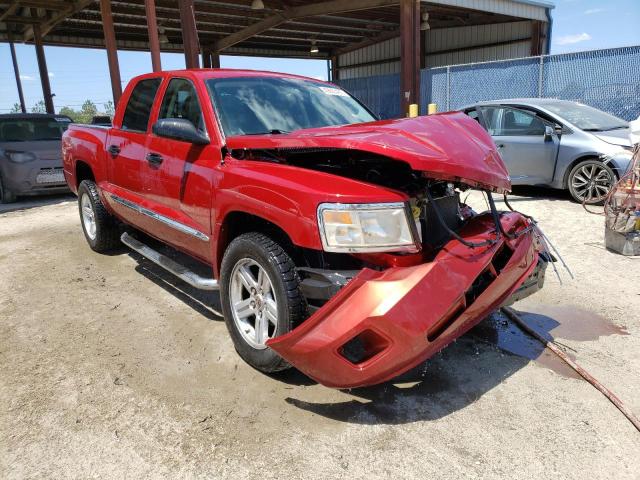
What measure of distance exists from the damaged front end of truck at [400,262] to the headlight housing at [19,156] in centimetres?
791

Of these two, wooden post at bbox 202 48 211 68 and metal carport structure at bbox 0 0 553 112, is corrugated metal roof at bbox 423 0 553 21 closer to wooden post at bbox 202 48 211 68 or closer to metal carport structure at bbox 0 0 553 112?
metal carport structure at bbox 0 0 553 112

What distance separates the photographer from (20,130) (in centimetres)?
967

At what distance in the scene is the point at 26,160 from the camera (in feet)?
29.7

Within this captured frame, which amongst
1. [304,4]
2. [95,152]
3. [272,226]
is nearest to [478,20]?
[304,4]

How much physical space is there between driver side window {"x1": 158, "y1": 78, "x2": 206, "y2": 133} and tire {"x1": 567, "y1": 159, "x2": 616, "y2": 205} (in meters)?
5.71

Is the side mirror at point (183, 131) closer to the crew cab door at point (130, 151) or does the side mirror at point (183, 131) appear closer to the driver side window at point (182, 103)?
the driver side window at point (182, 103)

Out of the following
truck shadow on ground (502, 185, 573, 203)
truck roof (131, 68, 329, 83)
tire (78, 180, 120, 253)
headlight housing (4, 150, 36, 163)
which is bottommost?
truck shadow on ground (502, 185, 573, 203)

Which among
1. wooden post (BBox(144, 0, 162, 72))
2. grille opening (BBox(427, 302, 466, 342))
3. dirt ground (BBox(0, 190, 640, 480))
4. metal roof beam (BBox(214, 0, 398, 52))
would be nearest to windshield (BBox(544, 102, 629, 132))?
dirt ground (BBox(0, 190, 640, 480))

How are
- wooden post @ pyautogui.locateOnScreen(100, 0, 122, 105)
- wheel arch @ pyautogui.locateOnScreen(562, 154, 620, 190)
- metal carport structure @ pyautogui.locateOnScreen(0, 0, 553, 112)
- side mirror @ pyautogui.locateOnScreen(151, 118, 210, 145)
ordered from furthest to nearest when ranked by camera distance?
metal carport structure @ pyautogui.locateOnScreen(0, 0, 553, 112) < wooden post @ pyautogui.locateOnScreen(100, 0, 122, 105) < wheel arch @ pyautogui.locateOnScreen(562, 154, 620, 190) < side mirror @ pyautogui.locateOnScreen(151, 118, 210, 145)

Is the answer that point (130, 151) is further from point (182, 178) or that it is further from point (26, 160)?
point (26, 160)

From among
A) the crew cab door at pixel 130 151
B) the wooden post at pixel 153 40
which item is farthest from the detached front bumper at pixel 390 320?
the wooden post at pixel 153 40

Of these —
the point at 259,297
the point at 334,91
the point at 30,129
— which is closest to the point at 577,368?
the point at 259,297

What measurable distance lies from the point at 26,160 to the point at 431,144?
8.84 meters

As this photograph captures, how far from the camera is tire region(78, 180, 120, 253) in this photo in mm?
5395
